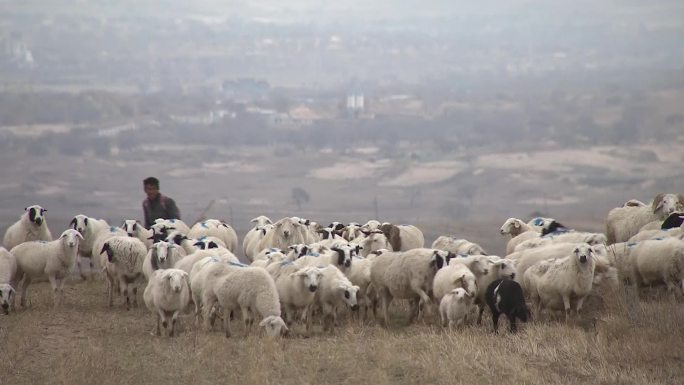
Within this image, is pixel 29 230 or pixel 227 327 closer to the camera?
pixel 227 327

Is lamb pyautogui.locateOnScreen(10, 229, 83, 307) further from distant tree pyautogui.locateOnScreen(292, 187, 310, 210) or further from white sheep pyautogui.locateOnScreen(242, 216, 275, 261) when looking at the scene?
distant tree pyautogui.locateOnScreen(292, 187, 310, 210)

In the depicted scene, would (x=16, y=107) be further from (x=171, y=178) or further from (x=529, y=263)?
(x=529, y=263)

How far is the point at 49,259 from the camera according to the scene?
19781 mm

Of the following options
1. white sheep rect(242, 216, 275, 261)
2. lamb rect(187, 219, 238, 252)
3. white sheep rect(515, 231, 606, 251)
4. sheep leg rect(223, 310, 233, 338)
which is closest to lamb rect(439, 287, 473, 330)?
sheep leg rect(223, 310, 233, 338)

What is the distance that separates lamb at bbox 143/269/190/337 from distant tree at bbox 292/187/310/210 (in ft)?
295

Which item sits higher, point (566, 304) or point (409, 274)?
point (409, 274)

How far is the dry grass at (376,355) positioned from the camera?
544 inches

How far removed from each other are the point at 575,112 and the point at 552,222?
128861mm

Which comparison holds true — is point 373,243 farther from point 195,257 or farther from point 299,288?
point 299,288

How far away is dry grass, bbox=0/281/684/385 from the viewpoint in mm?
13820

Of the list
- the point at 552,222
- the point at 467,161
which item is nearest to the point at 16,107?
the point at 467,161

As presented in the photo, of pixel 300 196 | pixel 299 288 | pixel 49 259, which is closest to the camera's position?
pixel 299 288

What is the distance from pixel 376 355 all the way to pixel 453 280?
2.44 meters

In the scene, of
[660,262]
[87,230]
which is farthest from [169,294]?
[660,262]
